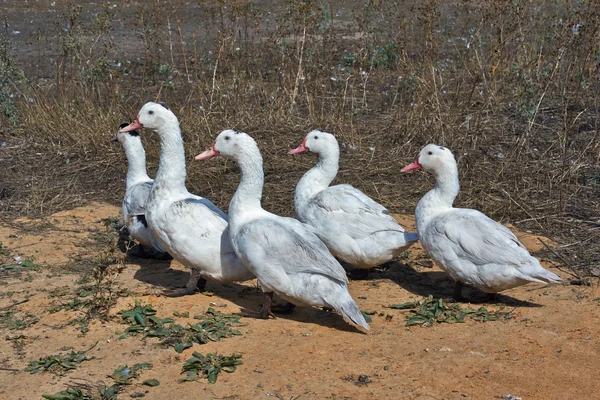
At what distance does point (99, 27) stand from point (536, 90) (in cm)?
511

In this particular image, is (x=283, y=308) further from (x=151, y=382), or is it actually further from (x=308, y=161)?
(x=308, y=161)

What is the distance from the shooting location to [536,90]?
988cm

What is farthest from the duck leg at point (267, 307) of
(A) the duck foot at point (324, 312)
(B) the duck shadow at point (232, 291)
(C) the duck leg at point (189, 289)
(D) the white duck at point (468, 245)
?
(D) the white duck at point (468, 245)

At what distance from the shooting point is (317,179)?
694 cm

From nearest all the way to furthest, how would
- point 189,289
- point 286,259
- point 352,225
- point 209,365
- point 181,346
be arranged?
1. point 209,365
2. point 181,346
3. point 286,259
4. point 189,289
5. point 352,225

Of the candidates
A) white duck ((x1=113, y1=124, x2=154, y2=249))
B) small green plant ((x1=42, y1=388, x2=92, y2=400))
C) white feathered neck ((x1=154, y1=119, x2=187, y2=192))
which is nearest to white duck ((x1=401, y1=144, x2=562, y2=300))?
white feathered neck ((x1=154, y1=119, x2=187, y2=192))

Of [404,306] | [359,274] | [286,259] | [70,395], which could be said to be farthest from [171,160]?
[70,395]

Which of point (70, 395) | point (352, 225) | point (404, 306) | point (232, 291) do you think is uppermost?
point (352, 225)

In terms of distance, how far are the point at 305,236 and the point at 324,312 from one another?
57 cm

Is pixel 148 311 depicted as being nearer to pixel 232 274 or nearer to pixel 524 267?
pixel 232 274

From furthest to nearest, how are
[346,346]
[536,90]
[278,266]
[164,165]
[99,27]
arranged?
[536,90]
[99,27]
[164,165]
[278,266]
[346,346]

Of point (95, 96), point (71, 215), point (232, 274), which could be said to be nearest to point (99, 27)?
point (95, 96)

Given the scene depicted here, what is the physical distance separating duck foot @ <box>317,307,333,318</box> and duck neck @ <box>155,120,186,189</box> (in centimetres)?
143

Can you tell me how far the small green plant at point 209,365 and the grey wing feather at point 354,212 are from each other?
182cm
